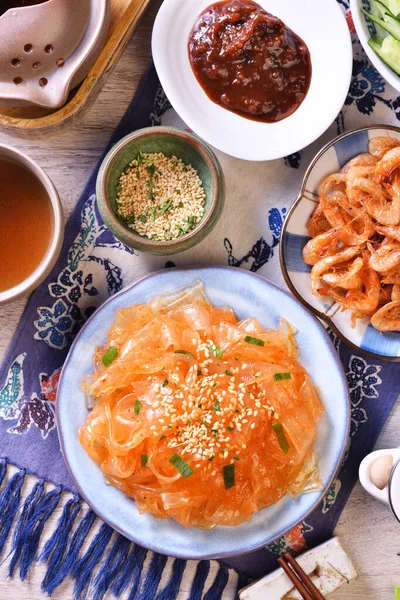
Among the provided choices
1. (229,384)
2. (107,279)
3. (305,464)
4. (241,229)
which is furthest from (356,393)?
(107,279)

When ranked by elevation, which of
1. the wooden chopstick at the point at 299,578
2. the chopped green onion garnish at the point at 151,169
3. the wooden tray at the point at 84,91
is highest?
the wooden tray at the point at 84,91

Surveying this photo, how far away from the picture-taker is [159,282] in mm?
2803

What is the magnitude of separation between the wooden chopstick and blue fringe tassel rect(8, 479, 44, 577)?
1.13 metres

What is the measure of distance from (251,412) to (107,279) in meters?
0.89

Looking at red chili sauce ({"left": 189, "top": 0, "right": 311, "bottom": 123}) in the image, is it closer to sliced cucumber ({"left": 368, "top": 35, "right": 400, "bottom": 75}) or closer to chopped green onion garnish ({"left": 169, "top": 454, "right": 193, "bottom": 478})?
sliced cucumber ({"left": 368, "top": 35, "right": 400, "bottom": 75})

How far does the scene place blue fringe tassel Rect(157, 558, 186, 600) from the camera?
2.95 m

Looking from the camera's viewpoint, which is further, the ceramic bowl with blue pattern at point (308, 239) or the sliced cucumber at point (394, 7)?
the ceramic bowl with blue pattern at point (308, 239)

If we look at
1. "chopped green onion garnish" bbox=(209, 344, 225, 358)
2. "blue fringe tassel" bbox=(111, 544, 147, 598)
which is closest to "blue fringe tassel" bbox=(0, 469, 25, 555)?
"blue fringe tassel" bbox=(111, 544, 147, 598)

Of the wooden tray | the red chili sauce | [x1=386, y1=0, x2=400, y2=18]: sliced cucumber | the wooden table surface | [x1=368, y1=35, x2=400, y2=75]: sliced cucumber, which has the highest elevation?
[x1=386, y1=0, x2=400, y2=18]: sliced cucumber

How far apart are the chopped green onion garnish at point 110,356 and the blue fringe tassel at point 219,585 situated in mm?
1100

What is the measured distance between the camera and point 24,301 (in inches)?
115

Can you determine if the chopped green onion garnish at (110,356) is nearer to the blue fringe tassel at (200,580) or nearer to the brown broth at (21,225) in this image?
the brown broth at (21,225)

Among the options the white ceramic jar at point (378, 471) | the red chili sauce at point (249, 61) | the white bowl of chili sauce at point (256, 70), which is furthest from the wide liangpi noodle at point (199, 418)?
the red chili sauce at point (249, 61)

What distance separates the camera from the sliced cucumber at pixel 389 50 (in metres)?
2.52
